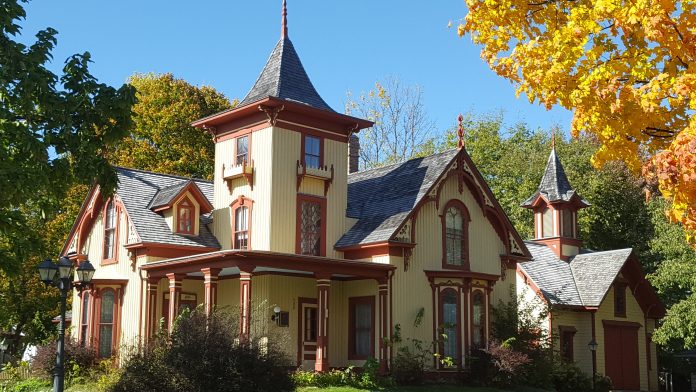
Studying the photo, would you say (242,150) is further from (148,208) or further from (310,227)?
(148,208)

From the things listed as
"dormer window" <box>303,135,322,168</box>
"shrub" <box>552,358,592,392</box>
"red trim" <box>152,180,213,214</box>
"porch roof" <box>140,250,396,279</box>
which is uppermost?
"dormer window" <box>303,135,322,168</box>

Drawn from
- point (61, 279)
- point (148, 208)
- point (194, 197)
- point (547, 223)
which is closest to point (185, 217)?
point (194, 197)

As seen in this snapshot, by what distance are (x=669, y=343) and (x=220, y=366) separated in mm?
27638

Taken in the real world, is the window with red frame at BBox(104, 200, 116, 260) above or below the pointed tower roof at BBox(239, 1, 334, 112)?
below

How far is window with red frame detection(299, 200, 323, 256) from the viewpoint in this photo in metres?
27.7

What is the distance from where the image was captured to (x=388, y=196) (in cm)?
2939

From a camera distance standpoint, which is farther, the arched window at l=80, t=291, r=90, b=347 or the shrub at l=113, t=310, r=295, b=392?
the arched window at l=80, t=291, r=90, b=347

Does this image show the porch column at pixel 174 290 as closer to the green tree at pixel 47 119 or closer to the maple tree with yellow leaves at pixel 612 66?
the green tree at pixel 47 119

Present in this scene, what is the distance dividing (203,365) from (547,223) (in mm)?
26618

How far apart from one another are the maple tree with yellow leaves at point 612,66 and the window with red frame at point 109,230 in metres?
19.6

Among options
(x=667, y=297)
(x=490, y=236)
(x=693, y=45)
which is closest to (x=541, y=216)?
(x=667, y=297)

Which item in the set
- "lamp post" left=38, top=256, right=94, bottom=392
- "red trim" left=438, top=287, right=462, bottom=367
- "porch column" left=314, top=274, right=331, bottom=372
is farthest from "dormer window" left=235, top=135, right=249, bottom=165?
"lamp post" left=38, top=256, right=94, bottom=392

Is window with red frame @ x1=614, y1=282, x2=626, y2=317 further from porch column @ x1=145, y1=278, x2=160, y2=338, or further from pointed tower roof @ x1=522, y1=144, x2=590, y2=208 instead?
porch column @ x1=145, y1=278, x2=160, y2=338

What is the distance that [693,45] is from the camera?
36.1ft
